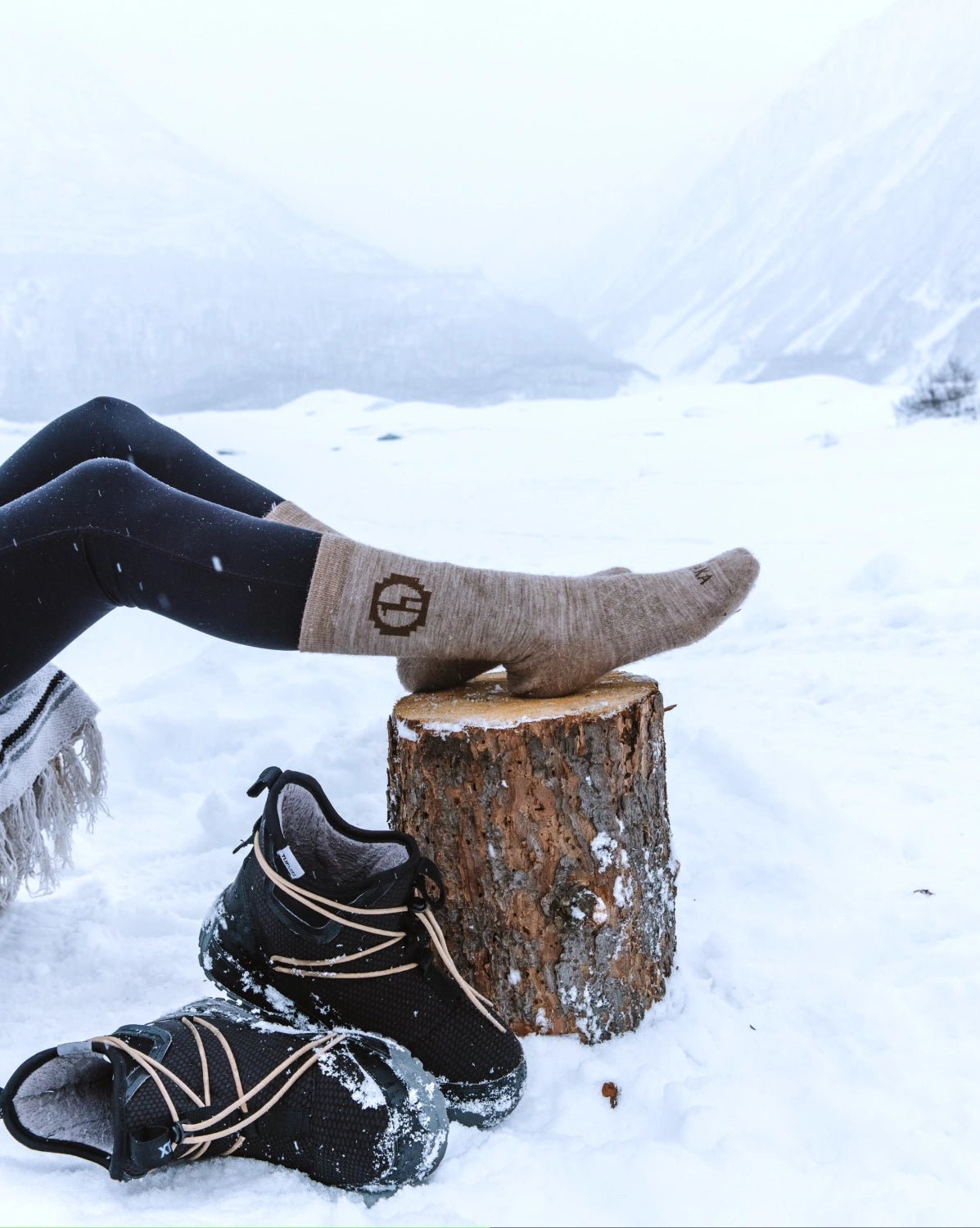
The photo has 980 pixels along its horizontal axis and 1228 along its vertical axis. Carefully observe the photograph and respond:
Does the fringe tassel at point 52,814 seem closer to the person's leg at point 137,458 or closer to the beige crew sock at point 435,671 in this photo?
the person's leg at point 137,458

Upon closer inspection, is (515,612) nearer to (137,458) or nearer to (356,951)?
(356,951)

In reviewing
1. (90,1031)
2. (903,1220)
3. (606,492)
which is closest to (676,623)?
(903,1220)

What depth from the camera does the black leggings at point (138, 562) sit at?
1.00m

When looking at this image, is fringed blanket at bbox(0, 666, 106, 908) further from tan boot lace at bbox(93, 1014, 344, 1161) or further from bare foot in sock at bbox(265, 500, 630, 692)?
tan boot lace at bbox(93, 1014, 344, 1161)

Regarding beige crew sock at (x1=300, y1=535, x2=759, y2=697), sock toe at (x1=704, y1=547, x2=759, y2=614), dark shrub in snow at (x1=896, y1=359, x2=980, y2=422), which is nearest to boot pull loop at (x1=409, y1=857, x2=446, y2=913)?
beige crew sock at (x1=300, y1=535, x2=759, y2=697)

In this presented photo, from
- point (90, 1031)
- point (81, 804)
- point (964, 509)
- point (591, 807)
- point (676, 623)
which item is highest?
point (964, 509)

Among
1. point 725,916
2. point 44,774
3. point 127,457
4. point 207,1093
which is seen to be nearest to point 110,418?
point 127,457

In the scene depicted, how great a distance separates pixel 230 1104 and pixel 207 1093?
22 mm

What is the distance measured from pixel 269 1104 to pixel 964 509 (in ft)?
13.3

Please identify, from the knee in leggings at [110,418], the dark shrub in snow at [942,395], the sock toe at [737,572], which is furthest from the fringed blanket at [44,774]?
the dark shrub in snow at [942,395]

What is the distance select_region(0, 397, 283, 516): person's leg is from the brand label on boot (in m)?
0.54

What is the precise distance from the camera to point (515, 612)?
40.8 inches

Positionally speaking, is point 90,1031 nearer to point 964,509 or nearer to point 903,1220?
point 903,1220

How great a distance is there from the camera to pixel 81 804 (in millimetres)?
1511
